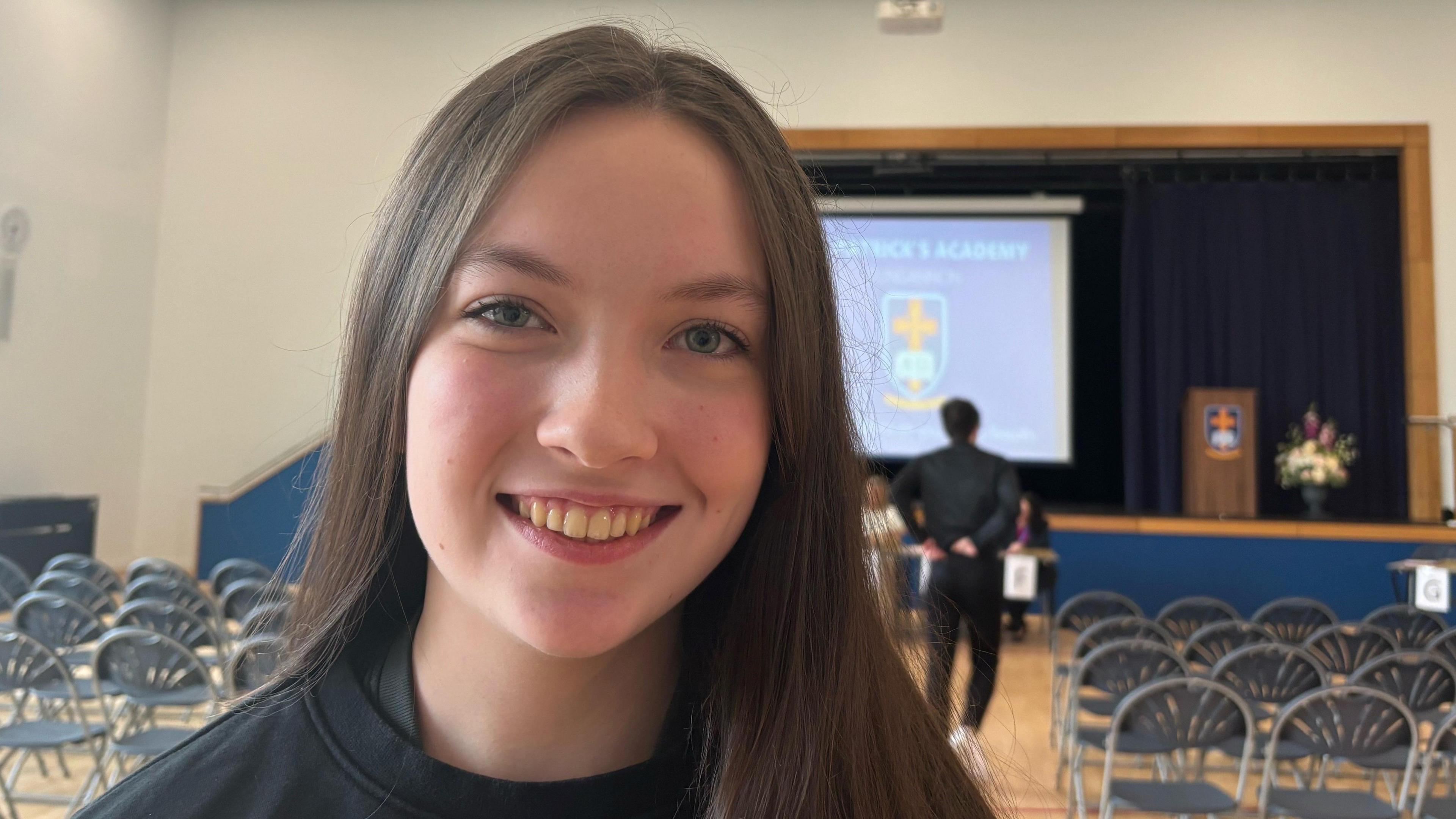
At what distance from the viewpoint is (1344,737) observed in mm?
3127

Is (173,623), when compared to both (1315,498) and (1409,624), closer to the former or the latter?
(1409,624)

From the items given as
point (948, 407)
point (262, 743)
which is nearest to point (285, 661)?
point (262, 743)

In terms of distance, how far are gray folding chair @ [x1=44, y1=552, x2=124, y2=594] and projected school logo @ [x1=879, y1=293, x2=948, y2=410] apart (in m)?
6.61

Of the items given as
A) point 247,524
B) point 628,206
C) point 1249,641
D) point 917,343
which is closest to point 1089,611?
point 1249,641

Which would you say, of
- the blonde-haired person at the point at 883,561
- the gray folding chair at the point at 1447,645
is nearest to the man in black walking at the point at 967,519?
the gray folding chair at the point at 1447,645

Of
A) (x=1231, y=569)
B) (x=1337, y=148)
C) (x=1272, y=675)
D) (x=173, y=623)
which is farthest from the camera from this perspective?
(x=1337, y=148)

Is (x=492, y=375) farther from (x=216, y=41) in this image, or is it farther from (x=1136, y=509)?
(x=216, y=41)

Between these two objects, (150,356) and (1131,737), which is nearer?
(1131,737)

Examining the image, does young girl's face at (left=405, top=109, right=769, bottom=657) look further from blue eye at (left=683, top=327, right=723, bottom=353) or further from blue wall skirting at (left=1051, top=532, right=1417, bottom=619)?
blue wall skirting at (left=1051, top=532, right=1417, bottom=619)

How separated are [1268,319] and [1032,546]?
159 inches

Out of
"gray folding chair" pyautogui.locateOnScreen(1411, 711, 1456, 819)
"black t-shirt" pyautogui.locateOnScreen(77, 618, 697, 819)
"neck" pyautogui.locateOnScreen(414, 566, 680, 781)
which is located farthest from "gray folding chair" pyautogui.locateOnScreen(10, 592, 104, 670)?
"gray folding chair" pyautogui.locateOnScreen(1411, 711, 1456, 819)

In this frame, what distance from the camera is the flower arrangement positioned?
8695mm

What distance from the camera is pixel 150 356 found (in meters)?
10.0

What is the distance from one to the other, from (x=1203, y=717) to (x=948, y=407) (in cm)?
179
